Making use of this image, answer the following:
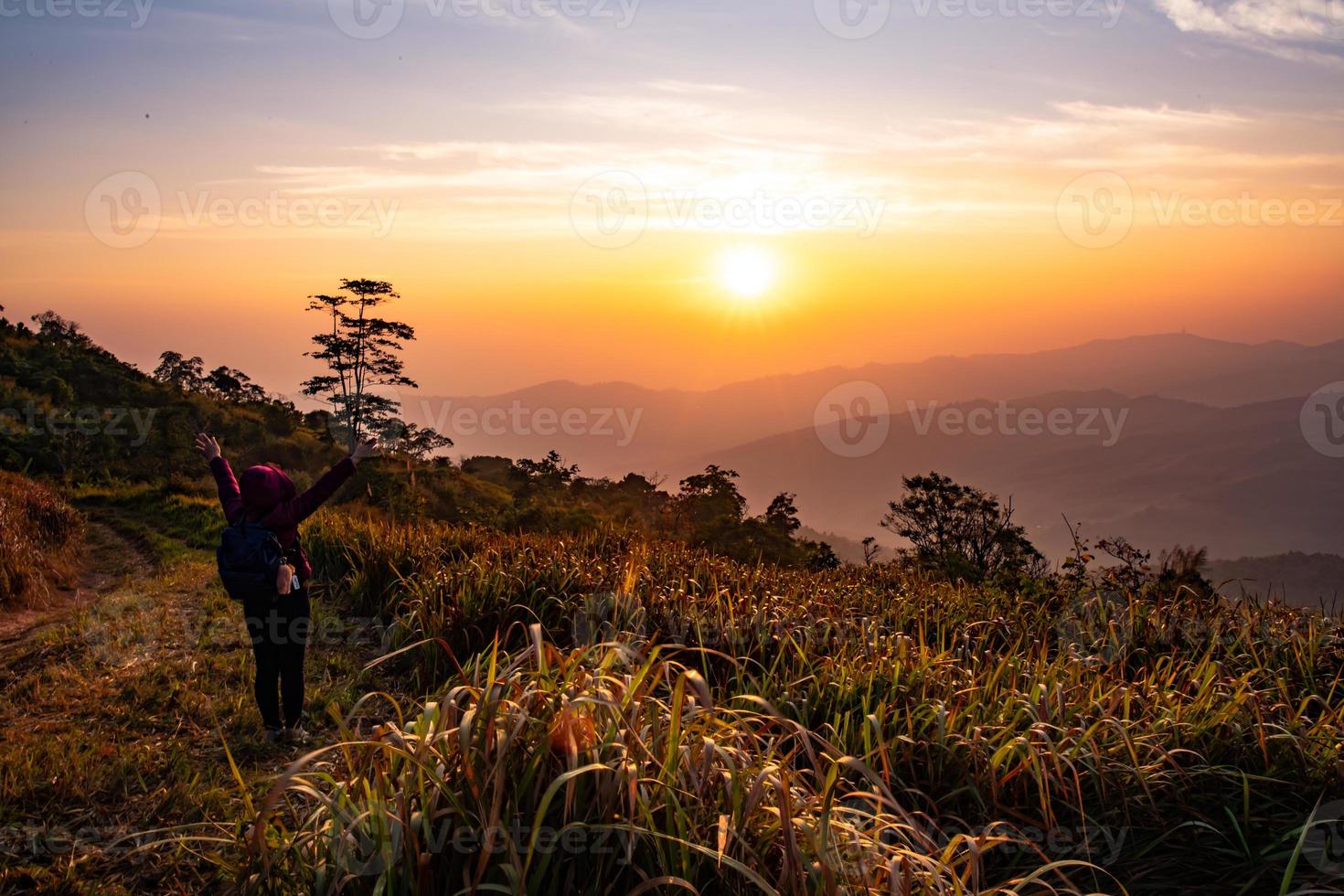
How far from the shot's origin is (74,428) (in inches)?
666

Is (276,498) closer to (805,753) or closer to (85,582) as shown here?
(805,753)

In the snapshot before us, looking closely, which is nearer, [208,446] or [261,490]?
[261,490]

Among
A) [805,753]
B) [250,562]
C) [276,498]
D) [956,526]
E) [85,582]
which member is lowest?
[805,753]

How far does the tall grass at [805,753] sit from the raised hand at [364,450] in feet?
4.87

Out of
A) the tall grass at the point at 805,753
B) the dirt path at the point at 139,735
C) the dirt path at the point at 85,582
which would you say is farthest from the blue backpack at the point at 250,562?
the dirt path at the point at 85,582

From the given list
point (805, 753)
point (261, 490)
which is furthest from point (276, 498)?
point (805, 753)

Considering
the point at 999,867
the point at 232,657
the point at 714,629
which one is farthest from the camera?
the point at 232,657

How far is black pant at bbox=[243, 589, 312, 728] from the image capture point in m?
4.71

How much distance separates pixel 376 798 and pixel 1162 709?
3.91 m

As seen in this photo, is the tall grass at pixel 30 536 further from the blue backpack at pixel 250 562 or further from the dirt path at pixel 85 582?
the blue backpack at pixel 250 562

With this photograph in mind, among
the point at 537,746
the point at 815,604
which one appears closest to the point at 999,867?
the point at 537,746

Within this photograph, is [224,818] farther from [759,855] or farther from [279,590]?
[759,855]

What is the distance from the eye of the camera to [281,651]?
15.9ft

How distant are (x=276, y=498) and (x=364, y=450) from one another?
1.89 feet
